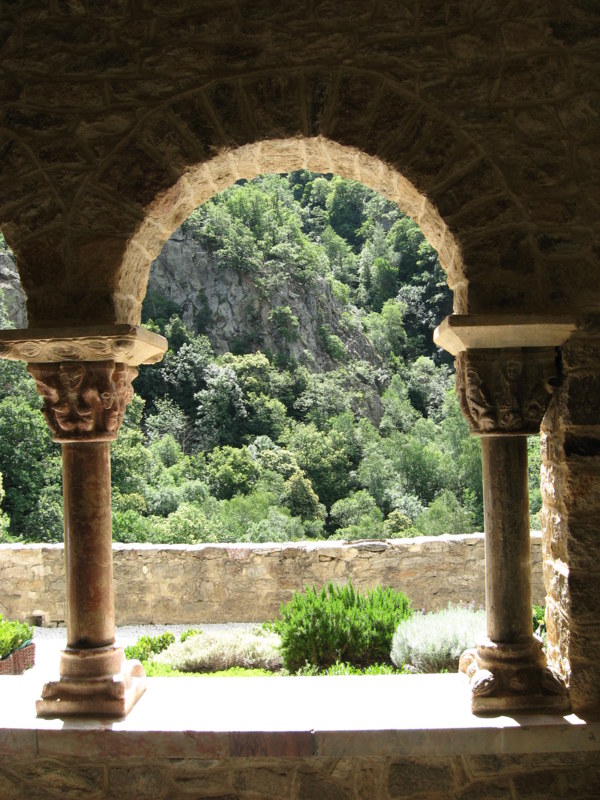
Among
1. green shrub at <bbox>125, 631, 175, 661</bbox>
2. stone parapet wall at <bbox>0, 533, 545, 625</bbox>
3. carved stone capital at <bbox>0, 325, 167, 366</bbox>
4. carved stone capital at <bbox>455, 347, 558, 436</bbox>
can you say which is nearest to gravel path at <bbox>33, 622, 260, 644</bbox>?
stone parapet wall at <bbox>0, 533, 545, 625</bbox>

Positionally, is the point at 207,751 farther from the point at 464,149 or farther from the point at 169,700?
the point at 464,149

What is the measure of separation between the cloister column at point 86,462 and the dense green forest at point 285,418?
10151mm

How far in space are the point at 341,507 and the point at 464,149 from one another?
18134 mm

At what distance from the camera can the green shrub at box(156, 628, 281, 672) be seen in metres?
5.70

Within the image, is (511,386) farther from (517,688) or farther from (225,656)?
(225,656)

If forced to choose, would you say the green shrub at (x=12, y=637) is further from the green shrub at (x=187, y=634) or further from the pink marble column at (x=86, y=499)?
the pink marble column at (x=86, y=499)

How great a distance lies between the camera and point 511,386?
8.87 ft

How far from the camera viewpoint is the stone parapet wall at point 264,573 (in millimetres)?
7230

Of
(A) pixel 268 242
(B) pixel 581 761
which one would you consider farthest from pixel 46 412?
(A) pixel 268 242

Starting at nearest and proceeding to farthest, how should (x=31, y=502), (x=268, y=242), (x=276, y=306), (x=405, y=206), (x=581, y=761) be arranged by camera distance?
1. (x=581, y=761)
2. (x=405, y=206)
3. (x=31, y=502)
4. (x=276, y=306)
5. (x=268, y=242)

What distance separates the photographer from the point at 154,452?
2150 centimetres

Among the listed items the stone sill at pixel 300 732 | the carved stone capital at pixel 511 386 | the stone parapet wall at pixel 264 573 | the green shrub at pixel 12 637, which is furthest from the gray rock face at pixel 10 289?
the carved stone capital at pixel 511 386

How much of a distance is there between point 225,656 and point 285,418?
1964 cm

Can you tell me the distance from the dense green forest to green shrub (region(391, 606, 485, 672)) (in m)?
8.48
